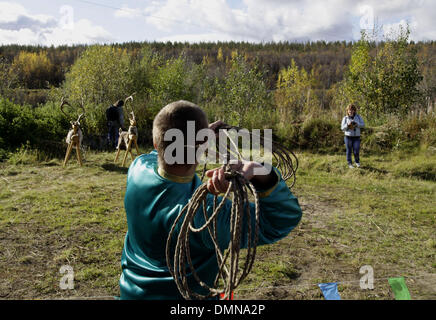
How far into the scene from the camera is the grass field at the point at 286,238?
4.23 meters

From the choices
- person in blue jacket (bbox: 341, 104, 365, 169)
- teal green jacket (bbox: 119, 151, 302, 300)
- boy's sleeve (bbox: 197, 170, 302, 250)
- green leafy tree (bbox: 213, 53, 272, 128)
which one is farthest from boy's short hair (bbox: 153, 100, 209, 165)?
green leafy tree (bbox: 213, 53, 272, 128)

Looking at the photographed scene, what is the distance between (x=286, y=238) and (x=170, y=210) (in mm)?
4282

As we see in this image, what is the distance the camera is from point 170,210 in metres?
1.65

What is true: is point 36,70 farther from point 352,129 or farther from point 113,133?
point 352,129

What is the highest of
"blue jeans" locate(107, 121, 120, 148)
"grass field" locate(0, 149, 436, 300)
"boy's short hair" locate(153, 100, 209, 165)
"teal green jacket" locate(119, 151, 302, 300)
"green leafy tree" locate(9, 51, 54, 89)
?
"green leafy tree" locate(9, 51, 54, 89)

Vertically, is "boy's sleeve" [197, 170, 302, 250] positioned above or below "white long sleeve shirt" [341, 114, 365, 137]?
below

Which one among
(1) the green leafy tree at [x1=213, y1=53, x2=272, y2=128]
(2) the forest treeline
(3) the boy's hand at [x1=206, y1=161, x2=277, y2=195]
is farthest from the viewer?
(1) the green leafy tree at [x1=213, y1=53, x2=272, y2=128]

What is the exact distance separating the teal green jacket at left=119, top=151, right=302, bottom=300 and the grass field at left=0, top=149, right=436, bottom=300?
2301mm

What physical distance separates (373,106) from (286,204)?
14.2 m

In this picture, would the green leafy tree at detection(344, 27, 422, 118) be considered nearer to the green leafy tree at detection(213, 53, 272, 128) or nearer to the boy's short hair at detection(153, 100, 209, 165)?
the green leafy tree at detection(213, 53, 272, 128)

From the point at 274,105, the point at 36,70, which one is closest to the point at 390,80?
the point at 274,105

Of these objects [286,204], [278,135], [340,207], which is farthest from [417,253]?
[278,135]

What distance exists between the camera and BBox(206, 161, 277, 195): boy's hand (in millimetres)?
1473

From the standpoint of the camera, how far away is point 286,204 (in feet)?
5.06
